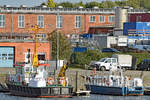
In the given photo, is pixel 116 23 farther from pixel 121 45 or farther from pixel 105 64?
pixel 105 64

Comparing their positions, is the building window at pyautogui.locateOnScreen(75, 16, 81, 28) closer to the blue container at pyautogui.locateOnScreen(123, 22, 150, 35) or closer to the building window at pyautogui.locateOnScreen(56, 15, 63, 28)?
the building window at pyautogui.locateOnScreen(56, 15, 63, 28)

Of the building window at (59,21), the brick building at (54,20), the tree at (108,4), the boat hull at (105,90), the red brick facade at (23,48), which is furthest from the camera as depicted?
the tree at (108,4)

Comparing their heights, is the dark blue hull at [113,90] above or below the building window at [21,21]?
below

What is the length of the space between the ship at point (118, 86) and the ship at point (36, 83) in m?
4.32

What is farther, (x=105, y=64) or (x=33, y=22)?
(x=33, y=22)

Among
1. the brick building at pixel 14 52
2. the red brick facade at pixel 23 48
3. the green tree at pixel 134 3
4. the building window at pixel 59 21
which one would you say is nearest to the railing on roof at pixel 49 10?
the building window at pixel 59 21

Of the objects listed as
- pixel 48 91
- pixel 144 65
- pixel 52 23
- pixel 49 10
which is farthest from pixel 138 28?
pixel 48 91

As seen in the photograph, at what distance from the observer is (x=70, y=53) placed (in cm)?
8294

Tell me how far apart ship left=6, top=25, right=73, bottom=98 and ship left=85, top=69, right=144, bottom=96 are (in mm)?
4324

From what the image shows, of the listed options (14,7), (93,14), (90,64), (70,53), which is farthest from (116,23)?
(90,64)

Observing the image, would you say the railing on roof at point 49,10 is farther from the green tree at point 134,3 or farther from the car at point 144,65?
the green tree at point 134,3

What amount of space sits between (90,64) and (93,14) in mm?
36700

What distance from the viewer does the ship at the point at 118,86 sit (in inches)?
2138

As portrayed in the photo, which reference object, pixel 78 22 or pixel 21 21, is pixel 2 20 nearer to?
pixel 21 21
